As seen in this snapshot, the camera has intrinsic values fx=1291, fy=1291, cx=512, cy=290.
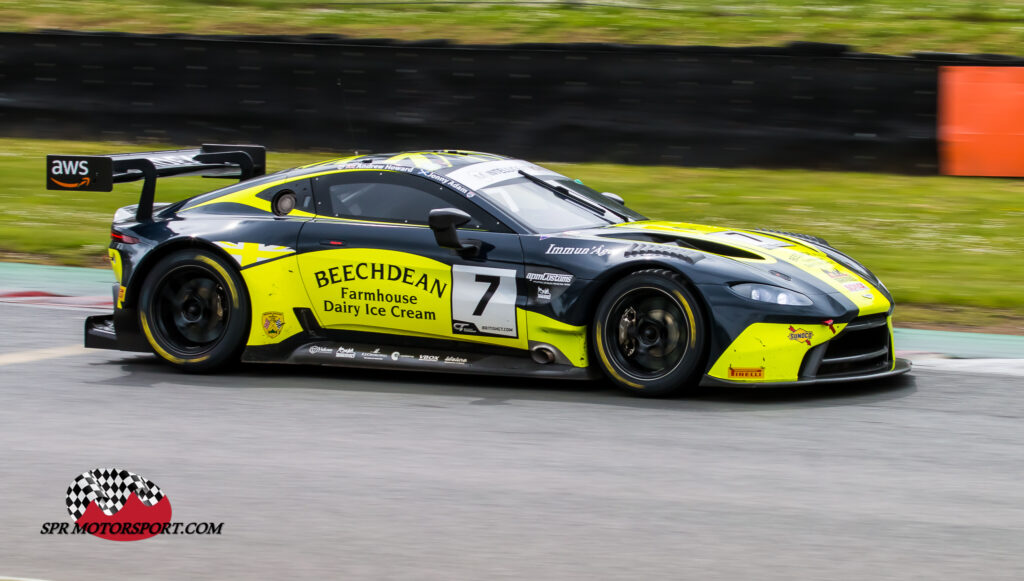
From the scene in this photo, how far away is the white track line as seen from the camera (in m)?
7.79

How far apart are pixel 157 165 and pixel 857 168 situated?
337 inches

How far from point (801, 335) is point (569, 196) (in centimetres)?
176

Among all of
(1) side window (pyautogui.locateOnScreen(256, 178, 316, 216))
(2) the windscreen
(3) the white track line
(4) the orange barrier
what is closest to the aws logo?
(1) side window (pyautogui.locateOnScreen(256, 178, 316, 216))

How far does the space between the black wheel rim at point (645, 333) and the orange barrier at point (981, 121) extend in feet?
27.7

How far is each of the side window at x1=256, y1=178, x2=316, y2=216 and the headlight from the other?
249 centimetres

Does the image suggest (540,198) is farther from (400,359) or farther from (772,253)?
(772,253)

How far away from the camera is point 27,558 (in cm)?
435

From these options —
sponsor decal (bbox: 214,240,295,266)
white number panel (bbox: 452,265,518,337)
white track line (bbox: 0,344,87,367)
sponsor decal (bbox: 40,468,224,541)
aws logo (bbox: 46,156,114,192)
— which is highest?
aws logo (bbox: 46,156,114,192)

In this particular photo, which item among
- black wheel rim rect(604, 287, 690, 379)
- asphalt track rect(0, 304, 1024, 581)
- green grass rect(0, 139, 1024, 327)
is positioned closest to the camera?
asphalt track rect(0, 304, 1024, 581)

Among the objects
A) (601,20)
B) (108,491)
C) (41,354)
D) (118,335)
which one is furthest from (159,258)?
(601,20)

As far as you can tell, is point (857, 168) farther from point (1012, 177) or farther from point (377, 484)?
point (377, 484)

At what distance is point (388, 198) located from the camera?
717 centimetres

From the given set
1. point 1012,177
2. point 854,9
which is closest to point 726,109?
point 1012,177

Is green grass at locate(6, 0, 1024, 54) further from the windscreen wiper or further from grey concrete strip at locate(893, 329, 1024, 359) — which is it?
the windscreen wiper
